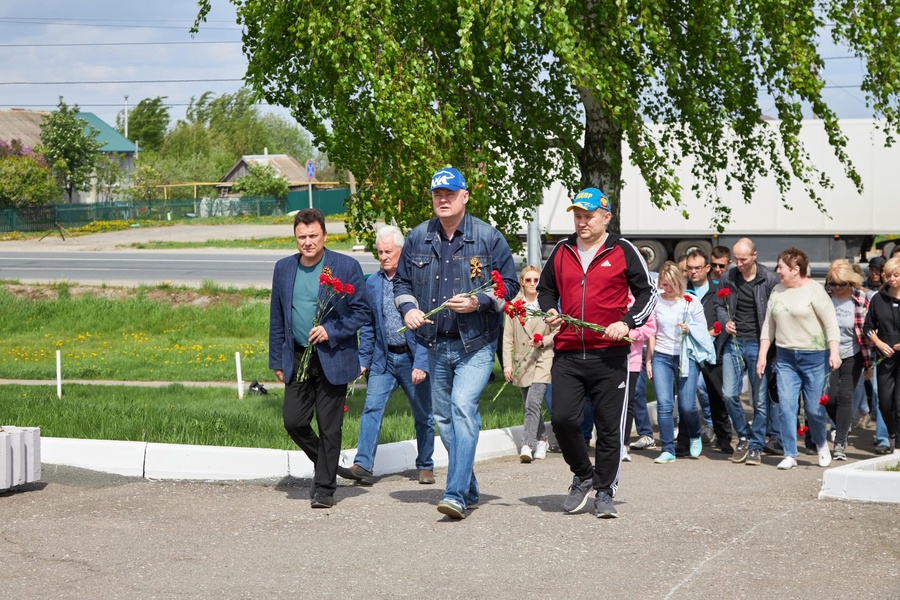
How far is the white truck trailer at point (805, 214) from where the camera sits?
101 feet

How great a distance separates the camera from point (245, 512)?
7164 millimetres

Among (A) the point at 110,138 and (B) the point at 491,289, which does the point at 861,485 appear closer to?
(B) the point at 491,289

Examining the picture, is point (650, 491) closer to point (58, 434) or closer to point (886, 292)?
point (886, 292)

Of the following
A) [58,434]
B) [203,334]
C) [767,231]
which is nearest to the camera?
[58,434]

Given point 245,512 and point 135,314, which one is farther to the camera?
point 135,314

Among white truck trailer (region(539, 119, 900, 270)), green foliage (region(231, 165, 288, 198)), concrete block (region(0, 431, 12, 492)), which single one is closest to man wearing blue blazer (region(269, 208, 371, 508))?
concrete block (region(0, 431, 12, 492))

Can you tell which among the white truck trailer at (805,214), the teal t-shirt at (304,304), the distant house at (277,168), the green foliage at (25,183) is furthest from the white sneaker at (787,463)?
the distant house at (277,168)

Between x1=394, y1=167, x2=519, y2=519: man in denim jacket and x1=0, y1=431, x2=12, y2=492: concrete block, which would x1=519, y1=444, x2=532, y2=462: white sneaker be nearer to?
x1=394, y1=167, x2=519, y2=519: man in denim jacket

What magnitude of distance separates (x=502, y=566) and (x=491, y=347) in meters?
1.65

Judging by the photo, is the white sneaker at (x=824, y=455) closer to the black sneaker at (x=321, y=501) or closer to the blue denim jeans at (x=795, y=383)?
the blue denim jeans at (x=795, y=383)

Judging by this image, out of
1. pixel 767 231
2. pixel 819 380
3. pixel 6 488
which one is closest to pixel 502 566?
pixel 6 488

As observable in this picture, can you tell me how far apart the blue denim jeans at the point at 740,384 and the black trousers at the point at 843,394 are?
0.71 meters

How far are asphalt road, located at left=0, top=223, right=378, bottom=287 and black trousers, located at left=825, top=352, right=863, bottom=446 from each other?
1667 cm

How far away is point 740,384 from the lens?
33.1 feet
